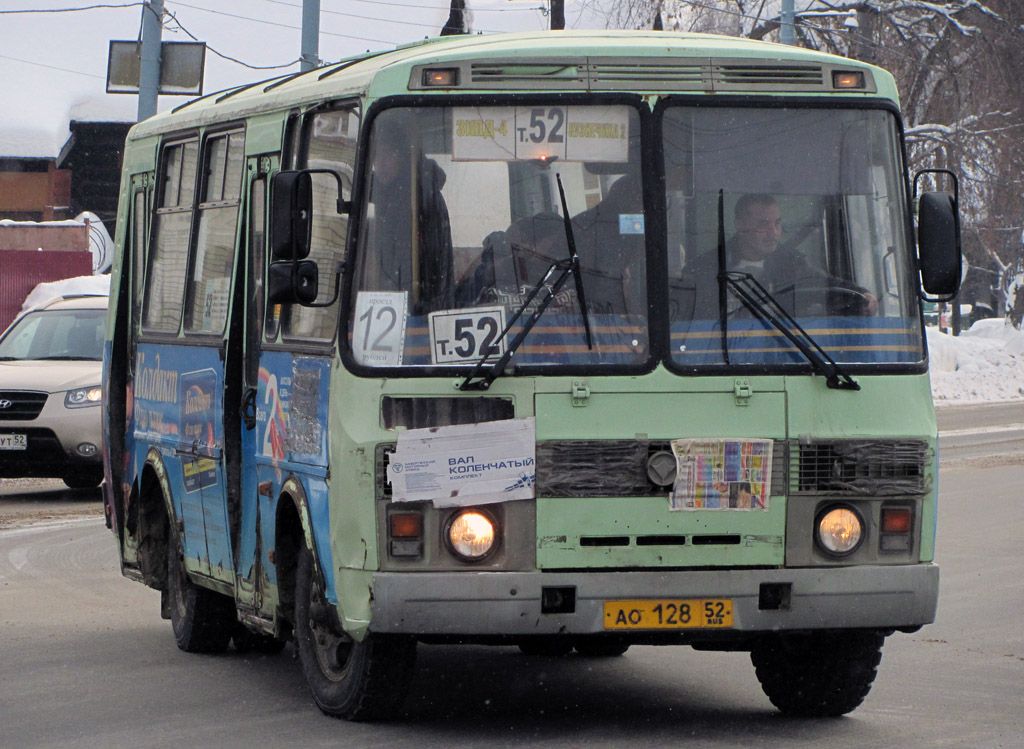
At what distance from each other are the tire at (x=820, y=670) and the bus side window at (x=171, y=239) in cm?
342

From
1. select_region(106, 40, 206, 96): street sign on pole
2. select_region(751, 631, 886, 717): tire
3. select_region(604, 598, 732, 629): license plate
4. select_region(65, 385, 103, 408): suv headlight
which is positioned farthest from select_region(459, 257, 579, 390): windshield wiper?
select_region(106, 40, 206, 96): street sign on pole

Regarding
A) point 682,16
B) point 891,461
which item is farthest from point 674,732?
point 682,16

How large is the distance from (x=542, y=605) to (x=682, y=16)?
28.9m

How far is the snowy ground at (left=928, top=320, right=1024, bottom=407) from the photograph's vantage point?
126 feet

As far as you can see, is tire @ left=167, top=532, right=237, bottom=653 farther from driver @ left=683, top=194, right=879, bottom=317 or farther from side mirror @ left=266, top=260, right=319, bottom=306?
driver @ left=683, top=194, right=879, bottom=317

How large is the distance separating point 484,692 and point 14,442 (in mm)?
9065

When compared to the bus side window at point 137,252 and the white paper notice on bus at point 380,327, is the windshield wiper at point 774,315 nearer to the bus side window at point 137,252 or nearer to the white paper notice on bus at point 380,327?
the white paper notice on bus at point 380,327

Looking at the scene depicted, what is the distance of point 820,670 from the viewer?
7469 mm

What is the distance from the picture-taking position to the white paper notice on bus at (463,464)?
262 inches

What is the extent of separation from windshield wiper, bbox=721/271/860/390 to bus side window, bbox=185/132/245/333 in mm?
2566

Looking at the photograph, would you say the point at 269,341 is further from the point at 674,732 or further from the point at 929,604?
the point at 929,604

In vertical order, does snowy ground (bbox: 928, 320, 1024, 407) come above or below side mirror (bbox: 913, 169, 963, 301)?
above

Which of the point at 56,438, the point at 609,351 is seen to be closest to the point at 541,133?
the point at 609,351

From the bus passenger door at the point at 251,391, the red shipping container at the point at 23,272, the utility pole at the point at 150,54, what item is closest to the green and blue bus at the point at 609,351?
the bus passenger door at the point at 251,391
